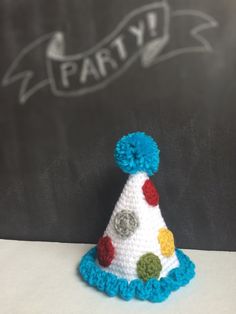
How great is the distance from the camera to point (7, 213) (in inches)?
39.3

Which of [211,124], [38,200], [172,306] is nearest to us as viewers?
[172,306]

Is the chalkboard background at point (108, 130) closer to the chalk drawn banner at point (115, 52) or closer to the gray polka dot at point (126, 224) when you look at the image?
the chalk drawn banner at point (115, 52)

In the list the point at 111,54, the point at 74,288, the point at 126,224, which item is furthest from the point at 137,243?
the point at 111,54

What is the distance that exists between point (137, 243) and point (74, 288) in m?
0.15

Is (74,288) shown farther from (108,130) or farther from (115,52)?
(115,52)

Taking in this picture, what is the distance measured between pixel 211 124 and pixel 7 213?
51 cm

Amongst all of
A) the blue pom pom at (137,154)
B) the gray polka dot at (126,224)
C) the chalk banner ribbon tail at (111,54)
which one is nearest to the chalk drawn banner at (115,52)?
the chalk banner ribbon tail at (111,54)

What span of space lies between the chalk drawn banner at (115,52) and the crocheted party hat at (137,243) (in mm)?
159

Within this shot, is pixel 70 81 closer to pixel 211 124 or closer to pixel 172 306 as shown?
pixel 211 124

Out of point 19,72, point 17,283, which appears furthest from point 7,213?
point 19,72

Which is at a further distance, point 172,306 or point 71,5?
point 71,5

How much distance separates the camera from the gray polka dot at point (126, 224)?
770mm

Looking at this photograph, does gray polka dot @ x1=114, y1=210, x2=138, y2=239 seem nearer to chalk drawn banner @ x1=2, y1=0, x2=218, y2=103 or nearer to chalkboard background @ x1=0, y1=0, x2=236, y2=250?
chalkboard background @ x1=0, y1=0, x2=236, y2=250

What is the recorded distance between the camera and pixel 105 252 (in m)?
0.79
